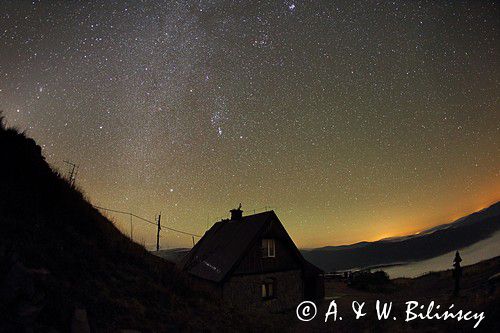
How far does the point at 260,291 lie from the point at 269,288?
1071mm

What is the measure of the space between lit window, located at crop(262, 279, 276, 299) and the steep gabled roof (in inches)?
123

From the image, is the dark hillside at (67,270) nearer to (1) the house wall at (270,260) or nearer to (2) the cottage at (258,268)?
(2) the cottage at (258,268)

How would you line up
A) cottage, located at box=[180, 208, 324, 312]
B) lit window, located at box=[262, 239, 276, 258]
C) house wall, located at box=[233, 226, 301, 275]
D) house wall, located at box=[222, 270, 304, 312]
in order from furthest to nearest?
lit window, located at box=[262, 239, 276, 258] < house wall, located at box=[233, 226, 301, 275] < cottage, located at box=[180, 208, 324, 312] < house wall, located at box=[222, 270, 304, 312]

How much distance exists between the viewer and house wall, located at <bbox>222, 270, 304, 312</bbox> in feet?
70.6

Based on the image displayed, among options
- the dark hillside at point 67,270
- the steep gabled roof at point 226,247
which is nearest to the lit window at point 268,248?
the steep gabled roof at point 226,247

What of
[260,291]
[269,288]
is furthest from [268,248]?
[260,291]

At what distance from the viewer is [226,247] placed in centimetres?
2522

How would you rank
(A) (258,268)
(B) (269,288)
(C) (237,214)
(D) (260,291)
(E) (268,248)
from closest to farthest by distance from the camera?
(D) (260,291)
(A) (258,268)
(B) (269,288)
(E) (268,248)
(C) (237,214)

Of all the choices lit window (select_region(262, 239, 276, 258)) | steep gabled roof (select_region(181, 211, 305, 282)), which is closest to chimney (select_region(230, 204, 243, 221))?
steep gabled roof (select_region(181, 211, 305, 282))

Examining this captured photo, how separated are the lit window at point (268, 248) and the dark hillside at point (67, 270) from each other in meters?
12.6

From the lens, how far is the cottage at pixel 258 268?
71.9 feet

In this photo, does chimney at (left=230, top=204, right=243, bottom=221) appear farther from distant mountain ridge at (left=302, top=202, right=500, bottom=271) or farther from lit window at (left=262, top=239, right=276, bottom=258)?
distant mountain ridge at (left=302, top=202, right=500, bottom=271)

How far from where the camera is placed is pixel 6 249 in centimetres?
668

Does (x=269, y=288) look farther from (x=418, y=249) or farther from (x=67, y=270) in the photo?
(x=418, y=249)
